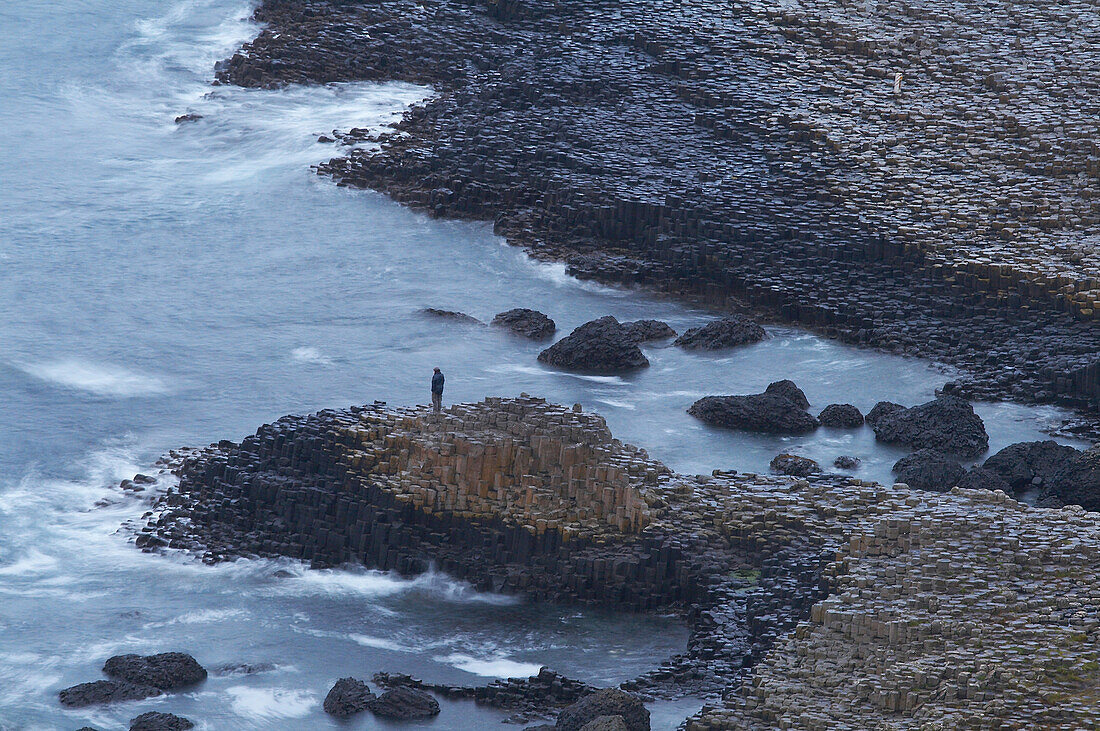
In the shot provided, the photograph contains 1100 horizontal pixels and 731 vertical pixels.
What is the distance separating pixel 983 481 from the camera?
114ft

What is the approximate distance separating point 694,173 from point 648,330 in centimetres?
776

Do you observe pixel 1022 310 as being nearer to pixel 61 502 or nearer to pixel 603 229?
pixel 603 229

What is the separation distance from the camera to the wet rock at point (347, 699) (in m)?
28.7

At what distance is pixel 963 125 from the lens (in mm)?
51031

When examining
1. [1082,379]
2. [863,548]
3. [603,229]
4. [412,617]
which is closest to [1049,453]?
[1082,379]

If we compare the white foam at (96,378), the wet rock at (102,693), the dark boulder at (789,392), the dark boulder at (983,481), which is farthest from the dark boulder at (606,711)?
the white foam at (96,378)

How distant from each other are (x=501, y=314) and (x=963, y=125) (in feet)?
51.3

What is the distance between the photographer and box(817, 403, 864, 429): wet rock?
40.0 m

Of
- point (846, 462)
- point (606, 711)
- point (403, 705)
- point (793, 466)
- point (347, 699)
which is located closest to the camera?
point (606, 711)

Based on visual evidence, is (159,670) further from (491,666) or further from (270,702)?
(491,666)

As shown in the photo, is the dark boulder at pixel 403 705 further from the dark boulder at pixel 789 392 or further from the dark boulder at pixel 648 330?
the dark boulder at pixel 648 330

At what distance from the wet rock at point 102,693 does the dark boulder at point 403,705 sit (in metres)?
4.09

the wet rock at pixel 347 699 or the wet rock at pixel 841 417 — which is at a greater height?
the wet rock at pixel 841 417

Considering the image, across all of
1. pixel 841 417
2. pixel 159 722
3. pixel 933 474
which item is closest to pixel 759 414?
pixel 841 417
